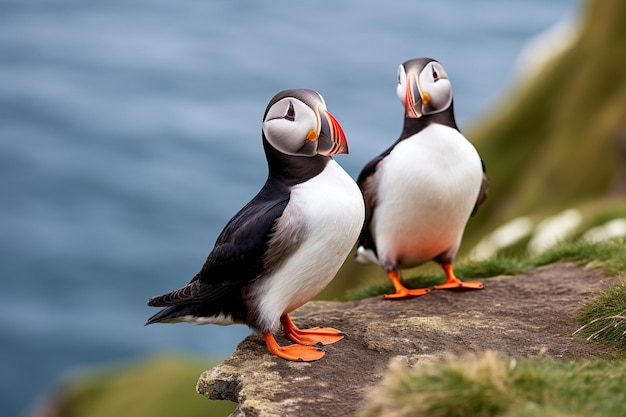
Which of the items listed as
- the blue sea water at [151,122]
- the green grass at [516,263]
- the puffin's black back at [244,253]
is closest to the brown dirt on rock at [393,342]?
the puffin's black back at [244,253]

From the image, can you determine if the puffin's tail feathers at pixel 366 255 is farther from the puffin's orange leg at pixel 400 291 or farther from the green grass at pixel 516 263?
the puffin's orange leg at pixel 400 291

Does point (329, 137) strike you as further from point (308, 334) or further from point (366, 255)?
point (366, 255)

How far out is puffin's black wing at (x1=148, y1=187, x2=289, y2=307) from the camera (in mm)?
7320

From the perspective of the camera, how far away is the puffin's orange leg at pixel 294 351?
7438 millimetres

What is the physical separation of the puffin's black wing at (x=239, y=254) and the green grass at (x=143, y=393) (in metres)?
10.5

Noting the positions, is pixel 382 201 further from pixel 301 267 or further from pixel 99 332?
pixel 99 332

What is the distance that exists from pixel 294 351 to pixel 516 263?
12.6 feet

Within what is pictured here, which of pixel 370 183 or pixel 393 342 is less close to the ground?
pixel 370 183

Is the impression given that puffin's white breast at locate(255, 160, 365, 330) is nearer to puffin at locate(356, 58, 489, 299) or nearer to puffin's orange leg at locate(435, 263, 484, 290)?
puffin at locate(356, 58, 489, 299)

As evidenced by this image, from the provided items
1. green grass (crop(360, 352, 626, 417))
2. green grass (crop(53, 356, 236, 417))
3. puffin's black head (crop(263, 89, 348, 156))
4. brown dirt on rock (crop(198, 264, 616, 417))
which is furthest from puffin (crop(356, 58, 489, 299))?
green grass (crop(53, 356, 236, 417))

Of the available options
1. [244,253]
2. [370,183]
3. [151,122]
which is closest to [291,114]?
[244,253]

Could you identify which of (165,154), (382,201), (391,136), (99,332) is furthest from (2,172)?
(382,201)

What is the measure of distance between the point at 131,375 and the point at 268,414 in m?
17.6

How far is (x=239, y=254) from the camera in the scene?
741 centimetres
